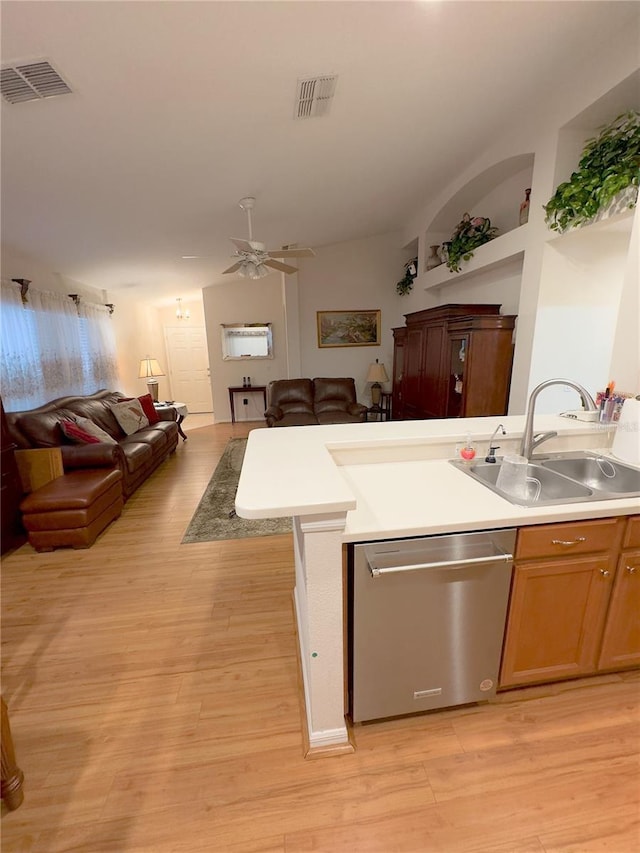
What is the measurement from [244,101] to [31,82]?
1017mm

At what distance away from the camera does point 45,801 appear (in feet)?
3.86

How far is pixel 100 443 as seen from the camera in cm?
326

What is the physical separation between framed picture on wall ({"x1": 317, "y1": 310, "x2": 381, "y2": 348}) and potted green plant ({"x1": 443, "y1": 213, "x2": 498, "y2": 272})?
7.42 feet

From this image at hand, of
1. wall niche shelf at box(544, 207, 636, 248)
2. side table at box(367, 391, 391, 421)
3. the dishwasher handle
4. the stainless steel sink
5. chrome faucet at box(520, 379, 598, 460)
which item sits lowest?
side table at box(367, 391, 391, 421)

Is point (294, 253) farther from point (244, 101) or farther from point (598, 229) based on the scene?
point (598, 229)

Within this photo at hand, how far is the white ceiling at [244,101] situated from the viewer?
1533 mm

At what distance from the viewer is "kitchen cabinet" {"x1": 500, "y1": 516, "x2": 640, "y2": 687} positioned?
4.11 ft

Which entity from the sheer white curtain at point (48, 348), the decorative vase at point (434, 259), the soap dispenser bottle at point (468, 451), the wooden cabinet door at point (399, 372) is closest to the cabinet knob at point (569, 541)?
the soap dispenser bottle at point (468, 451)

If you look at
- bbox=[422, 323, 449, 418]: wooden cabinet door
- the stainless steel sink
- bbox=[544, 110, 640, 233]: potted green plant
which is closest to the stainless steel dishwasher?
the stainless steel sink

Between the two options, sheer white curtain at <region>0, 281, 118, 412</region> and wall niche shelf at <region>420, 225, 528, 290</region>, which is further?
sheer white curtain at <region>0, 281, 118, 412</region>

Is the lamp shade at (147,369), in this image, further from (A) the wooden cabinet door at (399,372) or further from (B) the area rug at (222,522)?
(A) the wooden cabinet door at (399,372)

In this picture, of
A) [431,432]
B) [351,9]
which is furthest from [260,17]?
[431,432]

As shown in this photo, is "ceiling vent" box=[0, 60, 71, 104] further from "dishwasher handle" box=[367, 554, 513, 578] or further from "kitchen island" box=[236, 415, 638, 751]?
"dishwasher handle" box=[367, 554, 513, 578]

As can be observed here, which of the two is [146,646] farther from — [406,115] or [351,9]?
[406,115]
